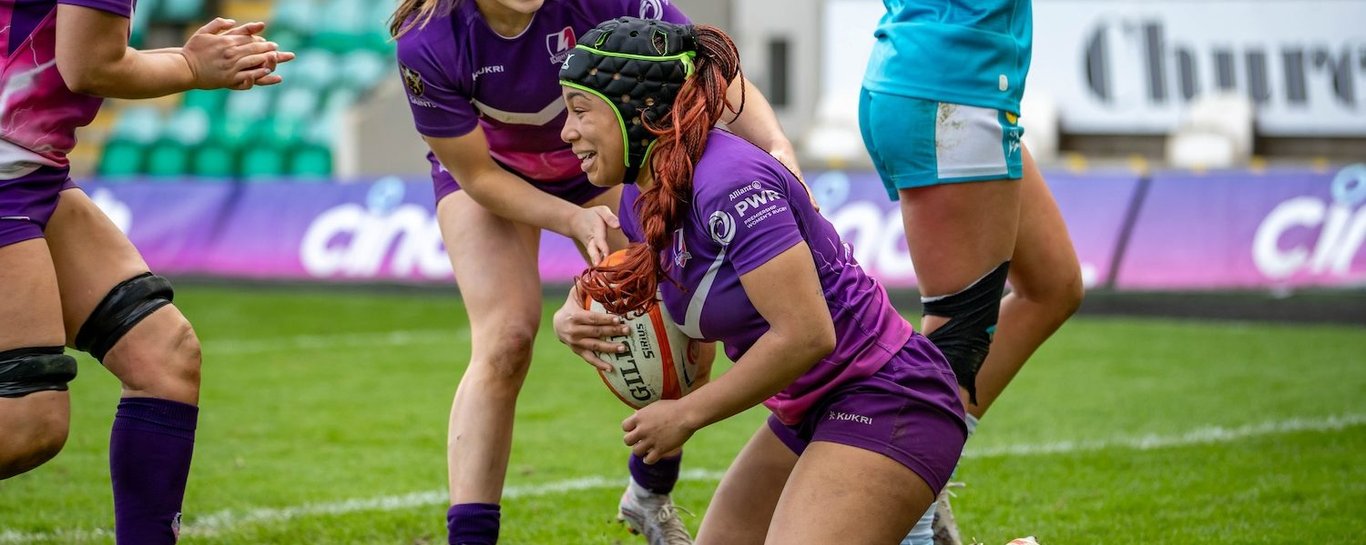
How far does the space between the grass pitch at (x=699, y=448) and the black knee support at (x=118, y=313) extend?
1268mm

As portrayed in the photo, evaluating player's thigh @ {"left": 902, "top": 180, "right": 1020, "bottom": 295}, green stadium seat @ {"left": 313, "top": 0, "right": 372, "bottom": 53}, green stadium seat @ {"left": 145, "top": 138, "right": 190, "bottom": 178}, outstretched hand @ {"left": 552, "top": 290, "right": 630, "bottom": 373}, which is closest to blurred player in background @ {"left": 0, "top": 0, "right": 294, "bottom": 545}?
outstretched hand @ {"left": 552, "top": 290, "right": 630, "bottom": 373}

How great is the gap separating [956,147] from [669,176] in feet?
3.63

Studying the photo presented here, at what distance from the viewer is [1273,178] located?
11.8 metres

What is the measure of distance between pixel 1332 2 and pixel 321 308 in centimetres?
1129

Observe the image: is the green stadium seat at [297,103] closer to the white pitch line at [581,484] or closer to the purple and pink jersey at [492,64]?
the white pitch line at [581,484]

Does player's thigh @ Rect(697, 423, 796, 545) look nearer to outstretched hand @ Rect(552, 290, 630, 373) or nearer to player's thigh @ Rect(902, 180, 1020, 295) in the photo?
outstretched hand @ Rect(552, 290, 630, 373)

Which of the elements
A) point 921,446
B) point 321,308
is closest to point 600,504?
point 921,446

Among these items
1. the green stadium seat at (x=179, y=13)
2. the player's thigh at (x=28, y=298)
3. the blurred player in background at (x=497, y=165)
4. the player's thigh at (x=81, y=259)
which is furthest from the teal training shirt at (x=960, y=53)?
the green stadium seat at (x=179, y=13)

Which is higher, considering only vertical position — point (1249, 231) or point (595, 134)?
point (595, 134)

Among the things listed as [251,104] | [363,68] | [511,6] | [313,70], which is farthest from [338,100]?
[511,6]

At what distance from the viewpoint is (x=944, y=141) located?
4.23m

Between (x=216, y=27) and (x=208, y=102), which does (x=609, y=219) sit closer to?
(x=216, y=27)

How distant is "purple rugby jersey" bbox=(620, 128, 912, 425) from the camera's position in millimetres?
3375

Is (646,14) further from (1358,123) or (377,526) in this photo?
(1358,123)
